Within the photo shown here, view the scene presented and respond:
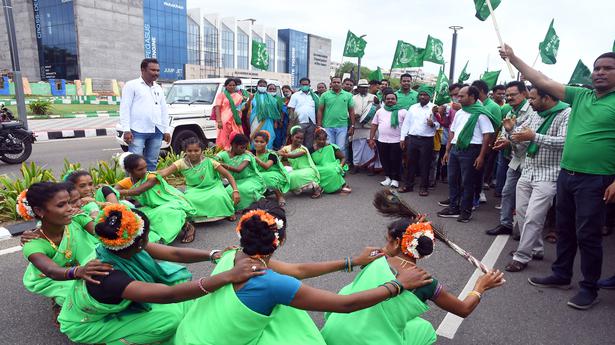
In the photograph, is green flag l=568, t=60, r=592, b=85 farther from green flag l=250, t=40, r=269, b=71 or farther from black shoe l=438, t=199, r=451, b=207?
green flag l=250, t=40, r=269, b=71

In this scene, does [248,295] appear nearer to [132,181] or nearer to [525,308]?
[525,308]

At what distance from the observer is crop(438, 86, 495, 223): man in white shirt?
18.3ft

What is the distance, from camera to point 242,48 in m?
61.1

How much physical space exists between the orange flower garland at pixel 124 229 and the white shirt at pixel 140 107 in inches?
164

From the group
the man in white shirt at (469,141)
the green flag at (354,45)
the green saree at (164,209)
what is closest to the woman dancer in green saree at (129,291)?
the green saree at (164,209)

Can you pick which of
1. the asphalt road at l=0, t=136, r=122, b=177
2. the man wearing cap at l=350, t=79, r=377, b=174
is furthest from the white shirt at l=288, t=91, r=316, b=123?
the asphalt road at l=0, t=136, r=122, b=177

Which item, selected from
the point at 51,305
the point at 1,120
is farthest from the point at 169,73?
the point at 51,305

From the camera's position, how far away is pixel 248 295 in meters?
1.91

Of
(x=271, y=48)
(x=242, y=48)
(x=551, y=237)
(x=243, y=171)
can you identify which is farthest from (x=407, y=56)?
Answer: (x=271, y=48)

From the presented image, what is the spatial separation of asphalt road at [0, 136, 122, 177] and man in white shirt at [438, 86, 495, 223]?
6.74m

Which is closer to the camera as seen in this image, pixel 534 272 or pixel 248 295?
pixel 248 295

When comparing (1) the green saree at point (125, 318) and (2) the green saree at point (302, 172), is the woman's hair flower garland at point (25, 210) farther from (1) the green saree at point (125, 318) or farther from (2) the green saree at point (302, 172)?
(2) the green saree at point (302, 172)

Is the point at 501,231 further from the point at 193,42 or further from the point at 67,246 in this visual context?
the point at 193,42

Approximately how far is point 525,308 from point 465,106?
2.99 m
